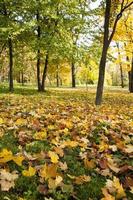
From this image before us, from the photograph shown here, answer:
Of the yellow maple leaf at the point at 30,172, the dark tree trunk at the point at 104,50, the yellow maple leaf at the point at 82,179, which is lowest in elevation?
the yellow maple leaf at the point at 82,179

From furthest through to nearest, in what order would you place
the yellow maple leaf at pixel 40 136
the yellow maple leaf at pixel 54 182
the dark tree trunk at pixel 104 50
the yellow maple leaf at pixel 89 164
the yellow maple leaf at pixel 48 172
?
the dark tree trunk at pixel 104 50, the yellow maple leaf at pixel 40 136, the yellow maple leaf at pixel 89 164, the yellow maple leaf at pixel 48 172, the yellow maple leaf at pixel 54 182

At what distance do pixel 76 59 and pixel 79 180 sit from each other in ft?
75.4

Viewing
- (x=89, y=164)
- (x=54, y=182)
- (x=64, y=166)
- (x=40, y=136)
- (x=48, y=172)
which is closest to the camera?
(x=54, y=182)

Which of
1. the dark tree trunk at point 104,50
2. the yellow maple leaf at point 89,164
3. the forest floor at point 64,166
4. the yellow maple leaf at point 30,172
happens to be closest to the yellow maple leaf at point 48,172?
the forest floor at point 64,166

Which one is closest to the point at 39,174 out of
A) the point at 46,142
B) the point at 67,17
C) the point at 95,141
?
the point at 46,142

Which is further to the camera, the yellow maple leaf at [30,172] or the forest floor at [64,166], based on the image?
the yellow maple leaf at [30,172]

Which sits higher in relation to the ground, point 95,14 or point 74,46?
point 95,14

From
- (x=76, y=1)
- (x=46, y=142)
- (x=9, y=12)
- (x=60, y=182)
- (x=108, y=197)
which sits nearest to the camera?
(x=108, y=197)

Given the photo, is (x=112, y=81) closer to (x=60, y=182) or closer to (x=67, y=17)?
(x=67, y=17)

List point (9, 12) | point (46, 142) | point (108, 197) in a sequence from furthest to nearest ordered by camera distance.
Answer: point (9, 12) → point (46, 142) → point (108, 197)

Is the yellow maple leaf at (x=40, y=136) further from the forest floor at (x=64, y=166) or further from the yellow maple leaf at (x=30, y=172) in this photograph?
the yellow maple leaf at (x=30, y=172)

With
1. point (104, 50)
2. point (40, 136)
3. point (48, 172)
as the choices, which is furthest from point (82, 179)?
point (104, 50)

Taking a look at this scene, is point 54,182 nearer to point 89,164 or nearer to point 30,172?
point 30,172

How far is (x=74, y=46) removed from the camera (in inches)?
1085
